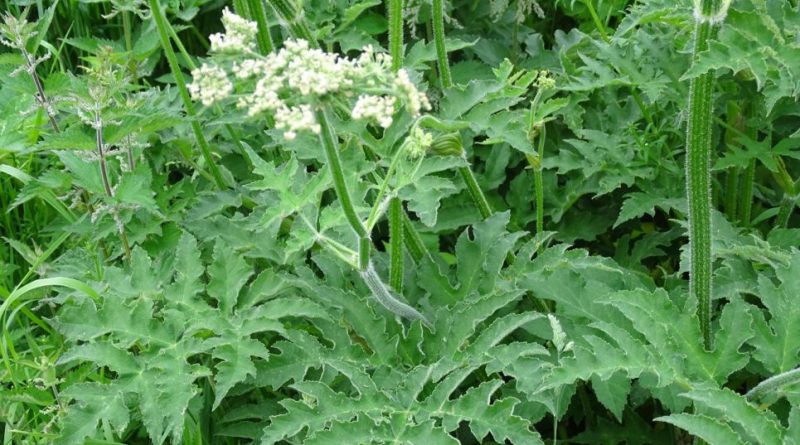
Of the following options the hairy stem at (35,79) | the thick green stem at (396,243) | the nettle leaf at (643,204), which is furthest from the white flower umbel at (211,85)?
the nettle leaf at (643,204)

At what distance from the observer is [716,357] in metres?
2.58

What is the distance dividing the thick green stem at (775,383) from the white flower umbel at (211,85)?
5.13 ft

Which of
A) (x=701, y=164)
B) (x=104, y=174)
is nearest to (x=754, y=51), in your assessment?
(x=701, y=164)

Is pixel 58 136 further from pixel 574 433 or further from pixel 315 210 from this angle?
pixel 574 433

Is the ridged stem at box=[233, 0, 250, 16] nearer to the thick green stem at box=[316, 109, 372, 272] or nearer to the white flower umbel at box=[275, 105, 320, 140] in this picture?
the thick green stem at box=[316, 109, 372, 272]

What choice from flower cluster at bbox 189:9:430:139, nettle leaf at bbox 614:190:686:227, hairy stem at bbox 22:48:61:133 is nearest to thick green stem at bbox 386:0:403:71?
flower cluster at bbox 189:9:430:139

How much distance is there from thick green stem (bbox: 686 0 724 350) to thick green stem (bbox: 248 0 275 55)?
1.26m

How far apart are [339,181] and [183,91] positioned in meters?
1.16

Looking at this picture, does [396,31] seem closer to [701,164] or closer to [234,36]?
[234,36]

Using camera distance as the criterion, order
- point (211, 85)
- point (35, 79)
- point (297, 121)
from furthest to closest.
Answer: point (35, 79), point (211, 85), point (297, 121)

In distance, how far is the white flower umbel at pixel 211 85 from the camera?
2.01 m

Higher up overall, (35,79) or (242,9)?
(242,9)

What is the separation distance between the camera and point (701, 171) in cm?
264

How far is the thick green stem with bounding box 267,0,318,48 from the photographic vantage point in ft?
9.57
